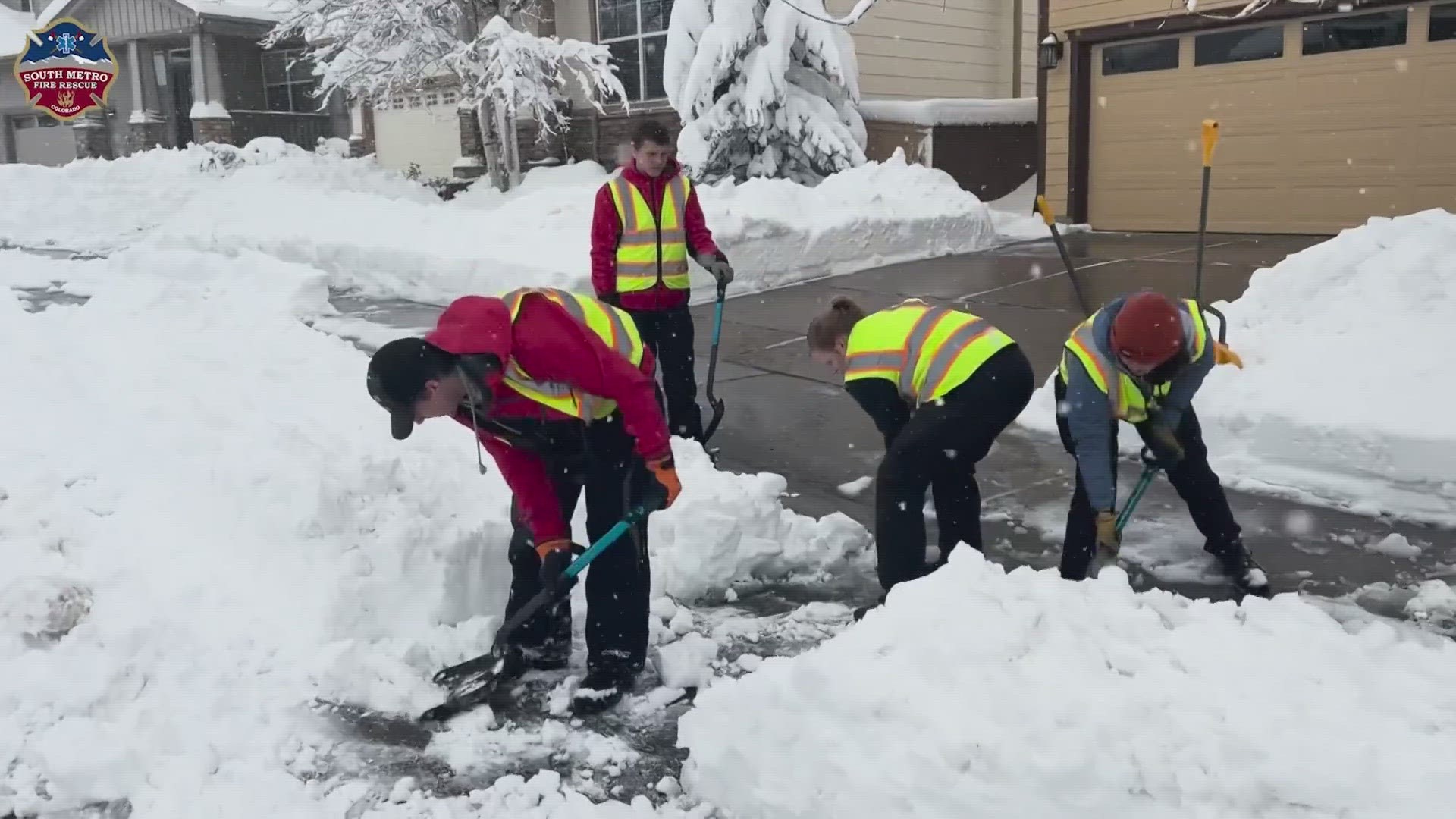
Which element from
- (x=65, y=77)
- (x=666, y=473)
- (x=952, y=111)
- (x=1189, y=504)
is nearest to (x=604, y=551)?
(x=666, y=473)

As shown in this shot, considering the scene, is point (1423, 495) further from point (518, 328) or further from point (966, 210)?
point (966, 210)

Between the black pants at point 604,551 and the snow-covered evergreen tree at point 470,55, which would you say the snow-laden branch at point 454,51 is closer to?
the snow-covered evergreen tree at point 470,55

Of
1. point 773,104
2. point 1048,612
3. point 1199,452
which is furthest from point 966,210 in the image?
point 1048,612

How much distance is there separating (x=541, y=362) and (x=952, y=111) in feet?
48.9

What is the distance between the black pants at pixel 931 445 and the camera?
387 cm

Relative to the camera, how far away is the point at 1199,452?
173 inches

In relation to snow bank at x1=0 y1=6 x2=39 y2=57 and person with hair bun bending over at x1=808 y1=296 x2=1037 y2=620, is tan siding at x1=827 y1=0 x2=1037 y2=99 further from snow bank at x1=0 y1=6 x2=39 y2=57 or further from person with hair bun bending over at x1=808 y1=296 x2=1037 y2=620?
snow bank at x1=0 y1=6 x2=39 y2=57

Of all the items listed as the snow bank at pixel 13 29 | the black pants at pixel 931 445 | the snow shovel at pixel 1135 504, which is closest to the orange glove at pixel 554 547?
the black pants at pixel 931 445

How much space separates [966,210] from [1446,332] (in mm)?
7906

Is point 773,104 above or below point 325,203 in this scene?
above

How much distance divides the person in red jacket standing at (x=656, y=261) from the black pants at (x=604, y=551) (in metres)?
2.34

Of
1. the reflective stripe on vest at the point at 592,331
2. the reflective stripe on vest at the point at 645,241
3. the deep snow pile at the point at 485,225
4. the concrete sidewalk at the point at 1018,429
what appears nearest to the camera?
the reflective stripe on vest at the point at 592,331

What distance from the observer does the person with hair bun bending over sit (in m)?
3.88

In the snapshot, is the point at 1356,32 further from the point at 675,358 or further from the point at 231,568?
the point at 231,568
